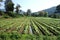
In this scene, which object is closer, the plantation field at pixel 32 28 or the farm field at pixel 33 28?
the farm field at pixel 33 28

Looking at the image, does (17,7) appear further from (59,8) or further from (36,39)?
(36,39)

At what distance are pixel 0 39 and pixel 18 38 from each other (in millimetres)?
1509

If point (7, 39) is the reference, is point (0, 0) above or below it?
above

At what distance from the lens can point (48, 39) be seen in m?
11.8

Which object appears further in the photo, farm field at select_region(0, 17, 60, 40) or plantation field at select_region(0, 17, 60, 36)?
plantation field at select_region(0, 17, 60, 36)

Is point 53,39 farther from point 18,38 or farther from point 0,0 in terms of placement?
point 0,0

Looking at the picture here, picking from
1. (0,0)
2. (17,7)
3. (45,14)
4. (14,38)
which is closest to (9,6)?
(17,7)

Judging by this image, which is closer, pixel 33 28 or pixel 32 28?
pixel 33 28

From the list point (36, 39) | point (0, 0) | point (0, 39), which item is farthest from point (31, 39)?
point (0, 0)

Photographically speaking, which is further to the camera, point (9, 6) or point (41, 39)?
point (9, 6)

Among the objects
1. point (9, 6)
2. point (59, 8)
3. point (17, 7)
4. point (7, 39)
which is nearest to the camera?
point (7, 39)

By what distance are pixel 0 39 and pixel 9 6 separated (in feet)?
217

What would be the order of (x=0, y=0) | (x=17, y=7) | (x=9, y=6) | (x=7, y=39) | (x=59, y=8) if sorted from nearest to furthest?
(x=7, y=39) < (x=0, y=0) < (x=9, y=6) < (x=17, y=7) < (x=59, y=8)

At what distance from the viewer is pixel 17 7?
9500cm
